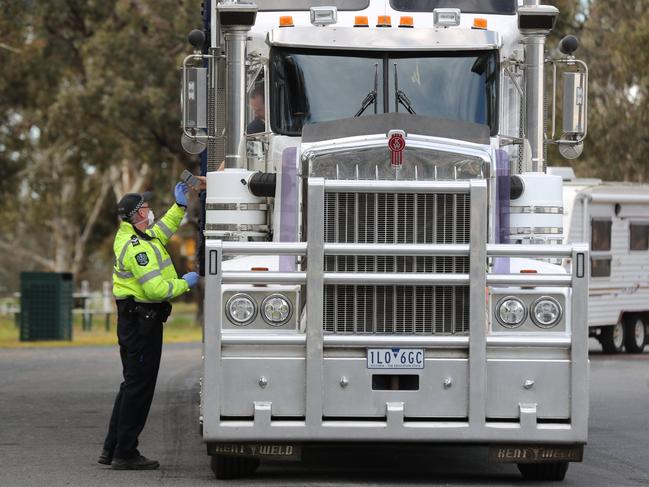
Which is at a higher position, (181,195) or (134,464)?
(181,195)

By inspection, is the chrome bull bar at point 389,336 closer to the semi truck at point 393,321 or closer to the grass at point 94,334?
the semi truck at point 393,321

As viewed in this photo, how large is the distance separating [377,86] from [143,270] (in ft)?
7.56

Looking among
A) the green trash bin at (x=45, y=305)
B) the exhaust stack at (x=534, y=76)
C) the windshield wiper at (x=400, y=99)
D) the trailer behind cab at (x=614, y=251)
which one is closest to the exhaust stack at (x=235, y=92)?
the windshield wiper at (x=400, y=99)

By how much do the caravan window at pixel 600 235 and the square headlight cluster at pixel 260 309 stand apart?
19600 mm

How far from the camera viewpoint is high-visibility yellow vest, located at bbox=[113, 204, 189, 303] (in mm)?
12148

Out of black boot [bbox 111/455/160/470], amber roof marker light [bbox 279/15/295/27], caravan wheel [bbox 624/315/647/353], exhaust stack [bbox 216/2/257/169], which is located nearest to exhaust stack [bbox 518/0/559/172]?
amber roof marker light [bbox 279/15/295/27]

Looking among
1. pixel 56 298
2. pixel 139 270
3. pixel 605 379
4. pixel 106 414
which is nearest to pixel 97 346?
pixel 56 298

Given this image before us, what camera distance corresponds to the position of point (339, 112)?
12438 millimetres

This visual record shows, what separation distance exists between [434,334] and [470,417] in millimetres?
618

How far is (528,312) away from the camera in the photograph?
1094 centimetres

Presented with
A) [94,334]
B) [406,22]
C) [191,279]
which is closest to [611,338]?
[94,334]

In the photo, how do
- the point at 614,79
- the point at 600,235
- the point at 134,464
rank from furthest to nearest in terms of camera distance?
the point at 614,79, the point at 600,235, the point at 134,464

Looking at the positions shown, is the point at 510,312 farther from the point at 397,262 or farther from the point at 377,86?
the point at 377,86

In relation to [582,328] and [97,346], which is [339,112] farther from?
[97,346]
